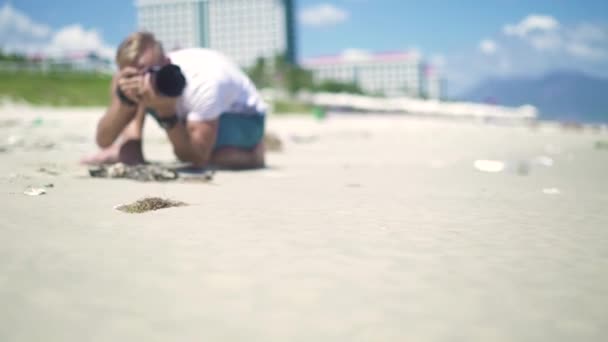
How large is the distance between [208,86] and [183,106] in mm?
334

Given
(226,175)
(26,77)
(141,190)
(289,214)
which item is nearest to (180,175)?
(226,175)

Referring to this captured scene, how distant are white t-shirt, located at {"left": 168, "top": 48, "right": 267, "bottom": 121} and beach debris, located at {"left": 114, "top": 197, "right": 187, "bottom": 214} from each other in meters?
2.01

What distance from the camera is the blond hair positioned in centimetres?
531

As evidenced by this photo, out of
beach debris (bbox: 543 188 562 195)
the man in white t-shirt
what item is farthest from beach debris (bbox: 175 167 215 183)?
beach debris (bbox: 543 188 562 195)

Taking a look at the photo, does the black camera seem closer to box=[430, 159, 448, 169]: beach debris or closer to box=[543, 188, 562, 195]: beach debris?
box=[543, 188, 562, 195]: beach debris

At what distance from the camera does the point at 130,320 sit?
179cm

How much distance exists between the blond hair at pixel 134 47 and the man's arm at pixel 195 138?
0.80 metres

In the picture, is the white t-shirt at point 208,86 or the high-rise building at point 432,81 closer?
the white t-shirt at point 208,86

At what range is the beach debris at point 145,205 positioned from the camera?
3.51 metres

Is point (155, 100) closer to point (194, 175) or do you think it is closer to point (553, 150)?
point (194, 175)

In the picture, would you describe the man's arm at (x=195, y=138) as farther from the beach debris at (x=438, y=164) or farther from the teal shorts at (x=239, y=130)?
the beach debris at (x=438, y=164)

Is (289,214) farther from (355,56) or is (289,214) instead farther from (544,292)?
(355,56)

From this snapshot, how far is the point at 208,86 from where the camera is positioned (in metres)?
5.58

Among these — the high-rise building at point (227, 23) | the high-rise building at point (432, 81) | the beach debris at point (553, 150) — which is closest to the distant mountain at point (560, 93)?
the beach debris at point (553, 150)
